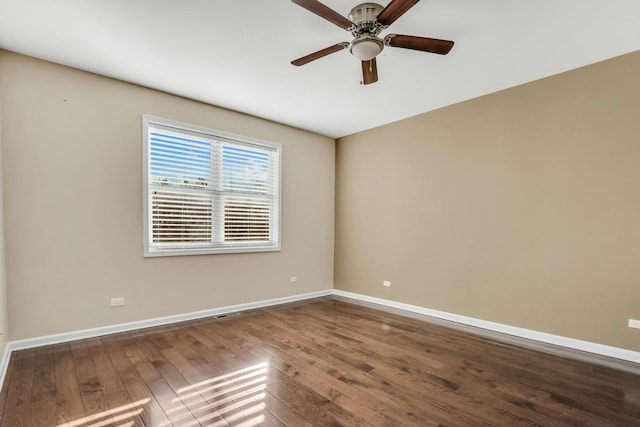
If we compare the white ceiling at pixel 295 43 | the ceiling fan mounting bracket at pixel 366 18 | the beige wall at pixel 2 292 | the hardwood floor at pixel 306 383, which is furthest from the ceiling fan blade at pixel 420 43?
the beige wall at pixel 2 292

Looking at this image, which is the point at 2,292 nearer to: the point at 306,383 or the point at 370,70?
the point at 306,383

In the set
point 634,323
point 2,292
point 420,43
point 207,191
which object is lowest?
point 634,323

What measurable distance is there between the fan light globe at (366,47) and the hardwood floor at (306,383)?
257cm

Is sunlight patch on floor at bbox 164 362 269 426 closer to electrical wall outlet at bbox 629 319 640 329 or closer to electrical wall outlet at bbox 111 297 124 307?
electrical wall outlet at bbox 111 297 124 307

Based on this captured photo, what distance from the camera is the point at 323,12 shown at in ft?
6.19

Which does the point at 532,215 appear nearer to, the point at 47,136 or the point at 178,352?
the point at 178,352

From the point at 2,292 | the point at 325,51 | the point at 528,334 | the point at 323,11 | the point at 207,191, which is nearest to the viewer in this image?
the point at 323,11

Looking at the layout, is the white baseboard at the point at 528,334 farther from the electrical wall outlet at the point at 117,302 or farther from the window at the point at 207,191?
the electrical wall outlet at the point at 117,302

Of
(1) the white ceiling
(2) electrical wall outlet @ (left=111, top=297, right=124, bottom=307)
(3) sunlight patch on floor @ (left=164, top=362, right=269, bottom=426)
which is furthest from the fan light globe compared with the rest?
(2) electrical wall outlet @ (left=111, top=297, right=124, bottom=307)

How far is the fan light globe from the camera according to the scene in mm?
2248

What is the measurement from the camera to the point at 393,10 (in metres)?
1.90

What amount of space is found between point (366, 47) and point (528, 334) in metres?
3.38

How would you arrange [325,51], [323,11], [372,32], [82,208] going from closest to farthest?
[323,11], [372,32], [325,51], [82,208]

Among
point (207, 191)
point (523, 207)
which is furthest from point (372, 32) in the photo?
point (207, 191)
